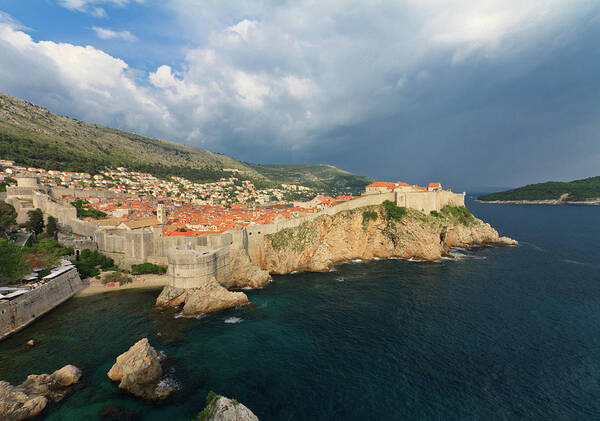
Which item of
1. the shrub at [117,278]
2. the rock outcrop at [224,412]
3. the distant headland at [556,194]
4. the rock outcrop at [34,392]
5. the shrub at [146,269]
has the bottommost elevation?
the rock outcrop at [34,392]

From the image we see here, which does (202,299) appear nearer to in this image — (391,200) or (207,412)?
(207,412)

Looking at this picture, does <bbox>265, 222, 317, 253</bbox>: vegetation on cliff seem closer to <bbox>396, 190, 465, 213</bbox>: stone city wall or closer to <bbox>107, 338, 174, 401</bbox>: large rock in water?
<bbox>396, 190, 465, 213</bbox>: stone city wall

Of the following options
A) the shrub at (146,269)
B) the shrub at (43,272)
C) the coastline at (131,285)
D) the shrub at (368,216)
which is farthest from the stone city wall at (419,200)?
the shrub at (43,272)

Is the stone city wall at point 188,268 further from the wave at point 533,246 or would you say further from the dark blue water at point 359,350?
the wave at point 533,246

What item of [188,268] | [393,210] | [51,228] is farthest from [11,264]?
[393,210]

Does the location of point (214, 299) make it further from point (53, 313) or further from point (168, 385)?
point (53, 313)

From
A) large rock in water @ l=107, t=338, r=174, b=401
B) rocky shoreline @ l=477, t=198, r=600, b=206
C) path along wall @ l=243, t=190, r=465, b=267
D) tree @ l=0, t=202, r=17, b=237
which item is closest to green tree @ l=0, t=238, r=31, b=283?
tree @ l=0, t=202, r=17, b=237
